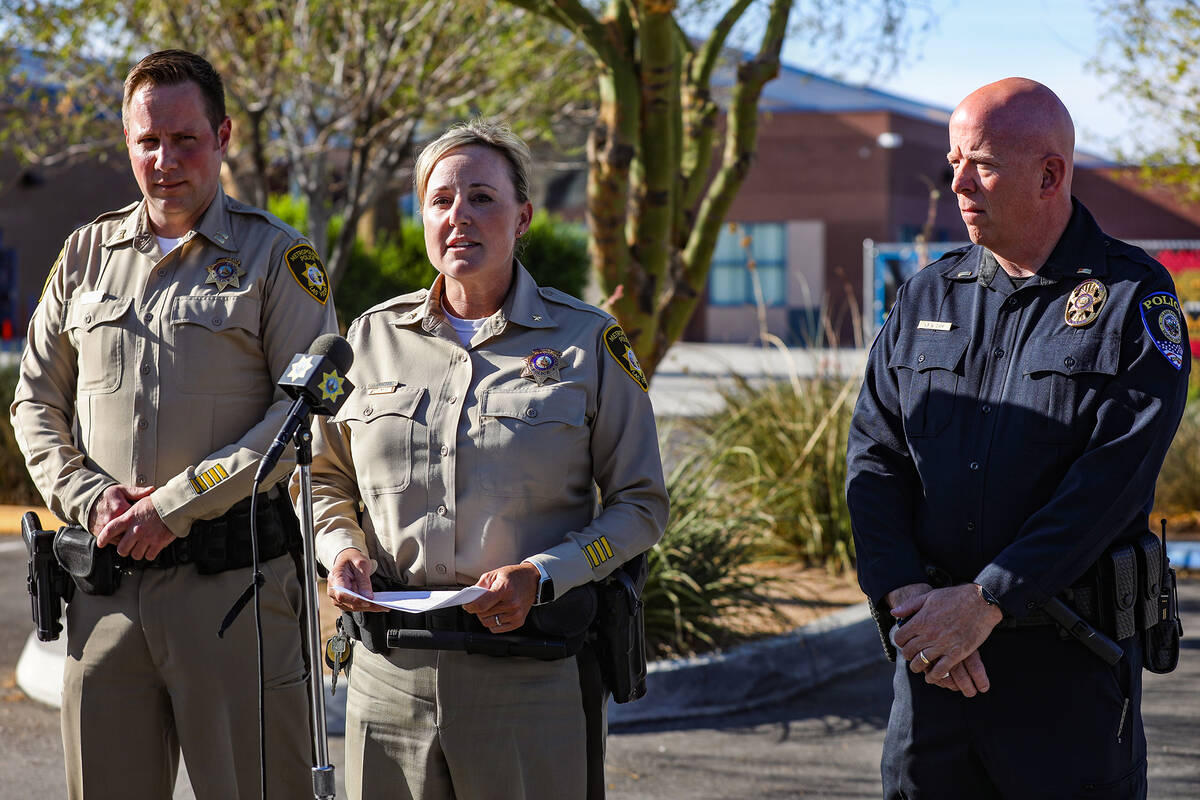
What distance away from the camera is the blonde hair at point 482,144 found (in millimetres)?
3027

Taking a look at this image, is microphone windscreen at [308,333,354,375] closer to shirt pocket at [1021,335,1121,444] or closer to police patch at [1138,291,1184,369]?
shirt pocket at [1021,335,1121,444]

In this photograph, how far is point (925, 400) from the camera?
3162 mm

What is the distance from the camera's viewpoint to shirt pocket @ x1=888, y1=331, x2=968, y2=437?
313cm

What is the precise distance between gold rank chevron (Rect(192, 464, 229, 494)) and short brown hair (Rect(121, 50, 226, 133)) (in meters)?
0.93

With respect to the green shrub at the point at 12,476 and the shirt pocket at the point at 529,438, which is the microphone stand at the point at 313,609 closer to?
the shirt pocket at the point at 529,438

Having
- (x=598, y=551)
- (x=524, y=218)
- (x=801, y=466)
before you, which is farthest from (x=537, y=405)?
(x=801, y=466)

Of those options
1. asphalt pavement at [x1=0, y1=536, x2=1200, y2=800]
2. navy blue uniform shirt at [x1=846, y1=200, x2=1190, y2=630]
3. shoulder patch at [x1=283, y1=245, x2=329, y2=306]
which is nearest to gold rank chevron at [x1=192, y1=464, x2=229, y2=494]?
shoulder patch at [x1=283, y1=245, x2=329, y2=306]

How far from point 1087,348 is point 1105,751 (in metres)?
0.90

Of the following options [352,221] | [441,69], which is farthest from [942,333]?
[441,69]

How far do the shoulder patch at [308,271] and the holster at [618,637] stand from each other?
1204 millimetres

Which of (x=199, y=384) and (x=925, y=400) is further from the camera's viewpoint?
(x=199, y=384)

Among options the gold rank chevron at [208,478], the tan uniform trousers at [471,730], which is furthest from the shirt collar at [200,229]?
the tan uniform trousers at [471,730]

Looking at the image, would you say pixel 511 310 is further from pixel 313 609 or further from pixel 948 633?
pixel 948 633

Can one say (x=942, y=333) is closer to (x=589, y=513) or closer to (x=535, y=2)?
(x=589, y=513)
